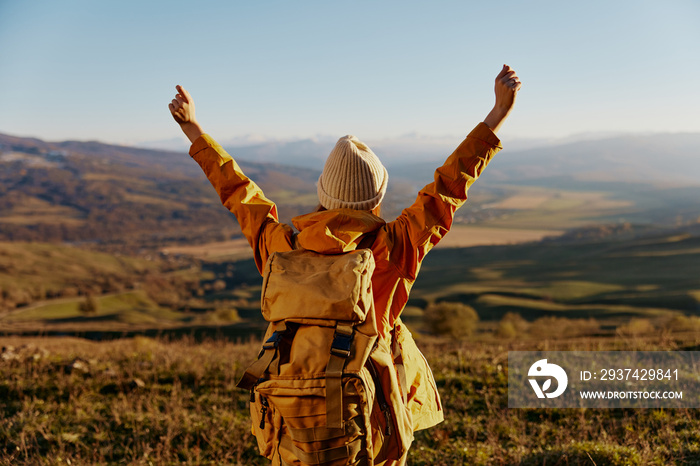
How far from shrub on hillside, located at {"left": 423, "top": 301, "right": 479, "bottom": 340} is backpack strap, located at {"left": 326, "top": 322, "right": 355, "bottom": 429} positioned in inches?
1476

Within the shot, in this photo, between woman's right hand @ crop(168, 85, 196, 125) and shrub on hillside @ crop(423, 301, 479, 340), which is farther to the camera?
shrub on hillside @ crop(423, 301, 479, 340)

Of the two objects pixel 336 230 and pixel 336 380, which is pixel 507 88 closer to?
pixel 336 230

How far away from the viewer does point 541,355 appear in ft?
26.9

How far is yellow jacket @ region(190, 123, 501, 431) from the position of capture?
97.8 inches

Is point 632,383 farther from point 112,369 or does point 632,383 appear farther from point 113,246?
point 113,246

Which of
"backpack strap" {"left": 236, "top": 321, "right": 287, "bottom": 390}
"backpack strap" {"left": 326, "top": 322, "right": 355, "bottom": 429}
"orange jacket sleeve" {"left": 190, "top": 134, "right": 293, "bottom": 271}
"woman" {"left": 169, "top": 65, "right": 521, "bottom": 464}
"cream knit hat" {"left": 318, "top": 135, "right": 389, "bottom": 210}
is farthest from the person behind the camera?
"orange jacket sleeve" {"left": 190, "top": 134, "right": 293, "bottom": 271}

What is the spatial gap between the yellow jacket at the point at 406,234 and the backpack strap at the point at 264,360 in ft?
1.51

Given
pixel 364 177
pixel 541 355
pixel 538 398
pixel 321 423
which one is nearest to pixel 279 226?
pixel 364 177

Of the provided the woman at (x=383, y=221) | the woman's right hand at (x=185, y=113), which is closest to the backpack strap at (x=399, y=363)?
the woman at (x=383, y=221)

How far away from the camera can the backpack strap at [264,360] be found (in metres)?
2.25

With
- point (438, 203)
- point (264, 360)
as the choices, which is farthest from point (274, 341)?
point (438, 203)

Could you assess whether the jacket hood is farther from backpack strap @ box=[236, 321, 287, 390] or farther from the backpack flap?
backpack strap @ box=[236, 321, 287, 390]

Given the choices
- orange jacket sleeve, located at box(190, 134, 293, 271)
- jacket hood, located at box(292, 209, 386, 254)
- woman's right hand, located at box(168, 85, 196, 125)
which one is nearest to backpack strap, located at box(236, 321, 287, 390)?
jacket hood, located at box(292, 209, 386, 254)

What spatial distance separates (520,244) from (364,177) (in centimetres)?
11510
